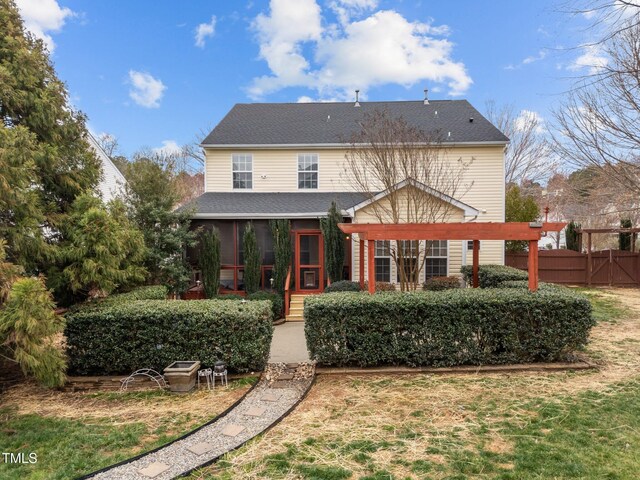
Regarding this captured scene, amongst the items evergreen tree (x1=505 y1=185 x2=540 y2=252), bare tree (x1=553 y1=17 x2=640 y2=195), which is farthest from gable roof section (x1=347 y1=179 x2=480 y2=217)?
evergreen tree (x1=505 y1=185 x2=540 y2=252)

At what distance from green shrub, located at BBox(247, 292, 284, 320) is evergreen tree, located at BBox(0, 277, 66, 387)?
6109 millimetres

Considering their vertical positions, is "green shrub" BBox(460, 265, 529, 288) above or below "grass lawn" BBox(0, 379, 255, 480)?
above

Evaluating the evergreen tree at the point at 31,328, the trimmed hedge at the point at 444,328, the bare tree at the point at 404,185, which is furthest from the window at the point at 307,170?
the evergreen tree at the point at 31,328

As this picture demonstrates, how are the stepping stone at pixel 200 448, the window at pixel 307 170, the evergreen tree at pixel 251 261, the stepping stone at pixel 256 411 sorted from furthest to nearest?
1. the window at pixel 307 170
2. the evergreen tree at pixel 251 261
3. the stepping stone at pixel 256 411
4. the stepping stone at pixel 200 448

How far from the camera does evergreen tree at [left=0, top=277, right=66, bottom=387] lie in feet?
14.4

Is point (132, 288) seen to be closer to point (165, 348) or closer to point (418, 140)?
point (165, 348)

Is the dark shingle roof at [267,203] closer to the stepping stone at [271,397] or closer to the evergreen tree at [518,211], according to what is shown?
the stepping stone at [271,397]

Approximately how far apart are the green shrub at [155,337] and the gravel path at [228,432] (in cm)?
73

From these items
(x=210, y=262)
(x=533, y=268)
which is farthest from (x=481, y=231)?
(x=210, y=262)

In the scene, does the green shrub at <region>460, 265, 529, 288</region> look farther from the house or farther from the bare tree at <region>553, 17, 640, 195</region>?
the bare tree at <region>553, 17, 640, 195</region>

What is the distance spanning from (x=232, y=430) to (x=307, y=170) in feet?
37.3

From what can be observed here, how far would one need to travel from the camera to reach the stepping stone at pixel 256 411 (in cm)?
458

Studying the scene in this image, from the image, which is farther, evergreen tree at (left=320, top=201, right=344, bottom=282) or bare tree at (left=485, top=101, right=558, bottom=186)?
bare tree at (left=485, top=101, right=558, bottom=186)

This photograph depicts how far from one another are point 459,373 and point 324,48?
17729mm
